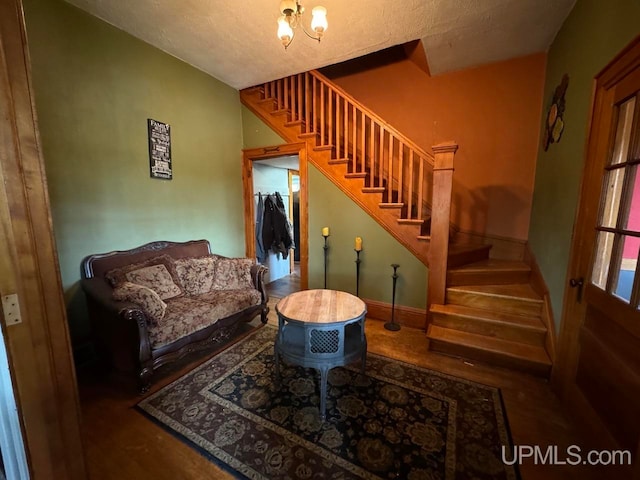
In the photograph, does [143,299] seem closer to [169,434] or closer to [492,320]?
[169,434]

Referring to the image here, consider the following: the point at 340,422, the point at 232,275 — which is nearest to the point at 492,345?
the point at 340,422

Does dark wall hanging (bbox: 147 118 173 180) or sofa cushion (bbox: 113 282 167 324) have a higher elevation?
dark wall hanging (bbox: 147 118 173 180)

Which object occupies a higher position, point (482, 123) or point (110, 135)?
point (482, 123)

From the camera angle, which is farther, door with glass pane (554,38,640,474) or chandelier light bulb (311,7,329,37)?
chandelier light bulb (311,7,329,37)

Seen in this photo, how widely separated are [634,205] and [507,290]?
4.39 feet

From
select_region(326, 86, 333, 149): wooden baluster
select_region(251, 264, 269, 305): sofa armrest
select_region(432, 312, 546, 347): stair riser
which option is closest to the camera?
select_region(432, 312, 546, 347): stair riser

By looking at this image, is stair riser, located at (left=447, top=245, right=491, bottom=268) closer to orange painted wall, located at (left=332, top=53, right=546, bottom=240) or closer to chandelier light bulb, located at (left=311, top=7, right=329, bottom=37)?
orange painted wall, located at (left=332, top=53, right=546, bottom=240)

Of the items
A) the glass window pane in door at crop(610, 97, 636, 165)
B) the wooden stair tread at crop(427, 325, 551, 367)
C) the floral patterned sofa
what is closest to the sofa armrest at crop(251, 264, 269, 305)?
the floral patterned sofa

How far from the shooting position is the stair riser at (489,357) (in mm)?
1957

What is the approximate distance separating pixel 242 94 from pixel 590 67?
11.5 ft

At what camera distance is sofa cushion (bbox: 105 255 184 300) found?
207 centimetres

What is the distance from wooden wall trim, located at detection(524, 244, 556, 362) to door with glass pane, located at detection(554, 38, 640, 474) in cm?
17

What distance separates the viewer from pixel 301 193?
332 cm

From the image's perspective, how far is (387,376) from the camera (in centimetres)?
197
